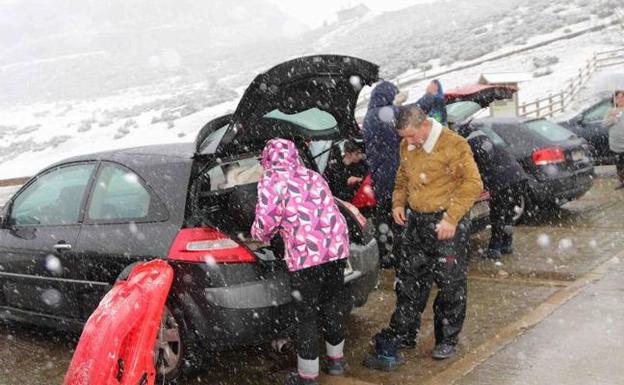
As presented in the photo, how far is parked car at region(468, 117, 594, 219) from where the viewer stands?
8.05 metres

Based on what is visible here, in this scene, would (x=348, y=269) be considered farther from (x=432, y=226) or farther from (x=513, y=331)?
(x=513, y=331)

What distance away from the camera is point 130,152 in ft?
15.7

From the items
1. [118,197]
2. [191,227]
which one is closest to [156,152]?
[118,197]

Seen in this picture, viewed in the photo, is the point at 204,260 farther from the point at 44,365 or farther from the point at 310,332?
the point at 44,365

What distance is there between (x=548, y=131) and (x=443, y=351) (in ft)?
16.6

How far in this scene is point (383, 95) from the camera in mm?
5465

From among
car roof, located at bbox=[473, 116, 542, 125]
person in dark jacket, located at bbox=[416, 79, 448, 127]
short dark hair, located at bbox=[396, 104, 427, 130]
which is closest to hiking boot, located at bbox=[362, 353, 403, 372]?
short dark hair, located at bbox=[396, 104, 427, 130]

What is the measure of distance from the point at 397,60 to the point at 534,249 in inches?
1690

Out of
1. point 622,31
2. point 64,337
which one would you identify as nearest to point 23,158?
point 622,31

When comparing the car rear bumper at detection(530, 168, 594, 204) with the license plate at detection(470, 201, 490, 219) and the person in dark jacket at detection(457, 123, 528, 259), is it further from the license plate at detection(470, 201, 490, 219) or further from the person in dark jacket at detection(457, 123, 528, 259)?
the license plate at detection(470, 201, 490, 219)

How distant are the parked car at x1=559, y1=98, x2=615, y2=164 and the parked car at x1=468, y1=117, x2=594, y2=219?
11.9ft

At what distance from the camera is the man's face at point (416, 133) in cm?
414

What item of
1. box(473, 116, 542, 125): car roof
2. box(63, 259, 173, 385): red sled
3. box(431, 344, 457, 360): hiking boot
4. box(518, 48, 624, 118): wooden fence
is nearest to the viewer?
box(63, 259, 173, 385): red sled

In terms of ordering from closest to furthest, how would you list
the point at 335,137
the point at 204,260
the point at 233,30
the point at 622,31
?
the point at 204,260 < the point at 335,137 < the point at 622,31 < the point at 233,30
